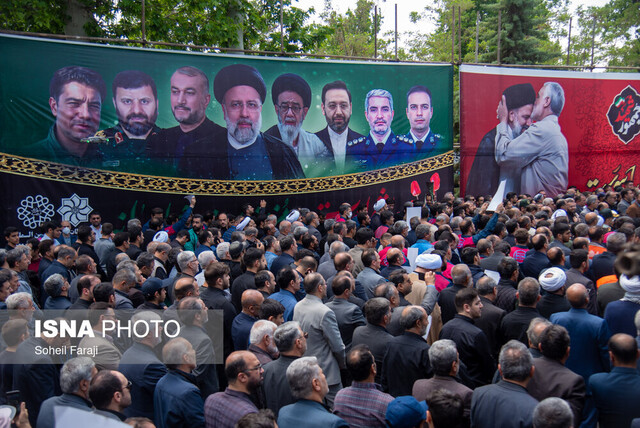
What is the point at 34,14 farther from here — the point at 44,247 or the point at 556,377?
the point at 556,377

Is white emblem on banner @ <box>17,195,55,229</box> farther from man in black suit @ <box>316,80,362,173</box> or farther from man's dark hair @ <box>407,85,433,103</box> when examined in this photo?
man's dark hair @ <box>407,85,433,103</box>

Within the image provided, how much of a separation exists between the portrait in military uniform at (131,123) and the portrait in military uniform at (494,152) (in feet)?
27.9

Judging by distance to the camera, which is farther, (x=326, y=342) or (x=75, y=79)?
(x=75, y=79)

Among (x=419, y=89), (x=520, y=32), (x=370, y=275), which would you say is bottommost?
(x=370, y=275)

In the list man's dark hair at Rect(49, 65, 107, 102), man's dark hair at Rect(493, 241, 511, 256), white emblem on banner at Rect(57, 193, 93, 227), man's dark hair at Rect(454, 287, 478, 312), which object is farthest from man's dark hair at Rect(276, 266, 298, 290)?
man's dark hair at Rect(49, 65, 107, 102)

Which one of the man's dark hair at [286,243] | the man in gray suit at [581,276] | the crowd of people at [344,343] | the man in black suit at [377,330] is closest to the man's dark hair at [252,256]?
the crowd of people at [344,343]

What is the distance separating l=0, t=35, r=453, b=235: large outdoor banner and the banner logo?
6.03m

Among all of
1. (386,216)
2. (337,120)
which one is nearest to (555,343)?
(386,216)

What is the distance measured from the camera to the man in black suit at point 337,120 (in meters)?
13.6

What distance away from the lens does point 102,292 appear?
15.9 ft

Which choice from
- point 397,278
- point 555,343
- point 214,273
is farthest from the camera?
point 214,273

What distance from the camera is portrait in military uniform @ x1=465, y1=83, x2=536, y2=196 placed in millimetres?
15539

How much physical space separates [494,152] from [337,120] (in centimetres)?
491

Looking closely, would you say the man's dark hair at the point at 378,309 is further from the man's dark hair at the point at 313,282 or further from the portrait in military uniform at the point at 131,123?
the portrait in military uniform at the point at 131,123
